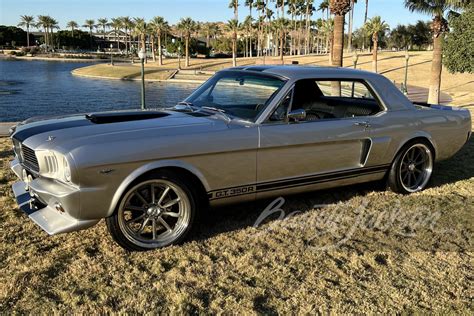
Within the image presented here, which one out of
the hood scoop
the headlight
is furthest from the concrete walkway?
the headlight

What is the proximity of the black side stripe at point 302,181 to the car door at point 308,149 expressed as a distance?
11 mm

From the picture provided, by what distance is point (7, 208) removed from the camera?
4.73 metres

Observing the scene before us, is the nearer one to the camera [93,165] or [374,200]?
[93,165]

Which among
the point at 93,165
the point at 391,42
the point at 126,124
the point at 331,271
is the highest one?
the point at 391,42

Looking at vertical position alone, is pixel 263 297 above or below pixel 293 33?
below

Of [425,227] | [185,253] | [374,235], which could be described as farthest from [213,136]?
[425,227]

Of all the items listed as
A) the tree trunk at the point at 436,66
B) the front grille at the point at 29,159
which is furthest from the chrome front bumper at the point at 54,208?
the tree trunk at the point at 436,66

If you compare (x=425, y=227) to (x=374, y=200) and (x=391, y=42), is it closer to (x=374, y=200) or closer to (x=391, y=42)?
(x=374, y=200)

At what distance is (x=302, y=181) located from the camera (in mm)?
4520

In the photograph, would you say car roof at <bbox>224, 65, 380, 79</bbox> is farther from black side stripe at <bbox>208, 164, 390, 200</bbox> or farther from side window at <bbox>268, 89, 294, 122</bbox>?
black side stripe at <bbox>208, 164, 390, 200</bbox>

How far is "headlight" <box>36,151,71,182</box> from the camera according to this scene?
3359mm

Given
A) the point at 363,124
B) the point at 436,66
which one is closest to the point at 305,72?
the point at 363,124

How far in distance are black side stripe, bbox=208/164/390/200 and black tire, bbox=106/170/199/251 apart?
0.88 feet

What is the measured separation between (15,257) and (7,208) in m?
1.34
